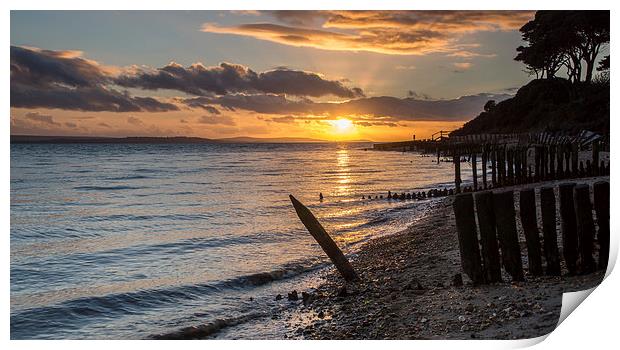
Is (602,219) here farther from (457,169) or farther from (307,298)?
(457,169)

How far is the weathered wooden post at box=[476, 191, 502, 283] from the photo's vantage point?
594 centimetres

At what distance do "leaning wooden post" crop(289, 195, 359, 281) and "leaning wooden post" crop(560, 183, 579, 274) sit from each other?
2709 millimetres

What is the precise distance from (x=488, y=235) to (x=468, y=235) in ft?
0.64

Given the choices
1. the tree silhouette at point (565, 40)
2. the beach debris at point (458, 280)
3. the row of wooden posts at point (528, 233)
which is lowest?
the beach debris at point (458, 280)

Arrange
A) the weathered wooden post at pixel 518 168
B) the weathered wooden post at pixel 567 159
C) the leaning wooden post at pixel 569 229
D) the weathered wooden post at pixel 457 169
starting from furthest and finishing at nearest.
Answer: the weathered wooden post at pixel 457 169, the weathered wooden post at pixel 518 168, the weathered wooden post at pixel 567 159, the leaning wooden post at pixel 569 229

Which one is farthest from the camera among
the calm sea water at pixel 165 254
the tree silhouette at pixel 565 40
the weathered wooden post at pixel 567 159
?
the weathered wooden post at pixel 567 159

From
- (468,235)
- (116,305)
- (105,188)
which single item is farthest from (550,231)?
(105,188)

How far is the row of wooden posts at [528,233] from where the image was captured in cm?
593

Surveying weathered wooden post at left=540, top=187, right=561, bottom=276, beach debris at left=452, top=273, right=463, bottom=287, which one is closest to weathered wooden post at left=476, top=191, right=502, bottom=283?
beach debris at left=452, top=273, right=463, bottom=287

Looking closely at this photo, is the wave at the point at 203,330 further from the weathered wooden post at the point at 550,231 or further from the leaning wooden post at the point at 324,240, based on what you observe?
the weathered wooden post at the point at 550,231

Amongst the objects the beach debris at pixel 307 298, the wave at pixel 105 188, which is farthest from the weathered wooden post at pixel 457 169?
the wave at pixel 105 188

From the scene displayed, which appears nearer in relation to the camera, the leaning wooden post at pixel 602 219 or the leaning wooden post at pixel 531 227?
the leaning wooden post at pixel 531 227

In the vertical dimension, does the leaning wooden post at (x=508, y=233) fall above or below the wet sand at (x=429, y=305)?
above
